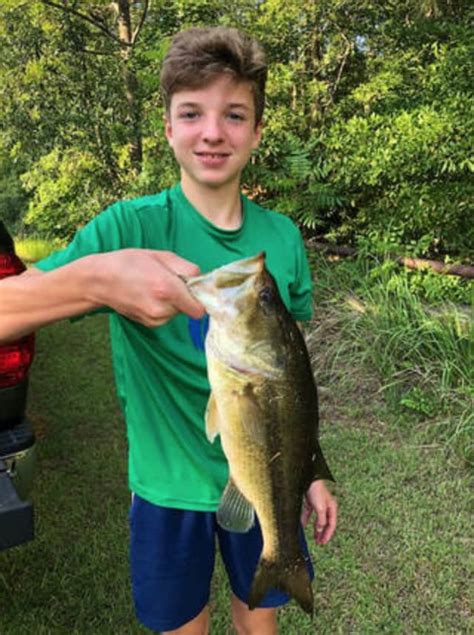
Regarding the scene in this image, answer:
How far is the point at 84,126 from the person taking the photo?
9.79m

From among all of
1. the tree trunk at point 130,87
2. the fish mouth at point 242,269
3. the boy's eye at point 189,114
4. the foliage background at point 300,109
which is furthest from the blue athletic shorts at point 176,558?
the tree trunk at point 130,87

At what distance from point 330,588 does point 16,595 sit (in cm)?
147

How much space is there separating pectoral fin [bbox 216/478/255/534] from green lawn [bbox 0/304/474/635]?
59.0 inches

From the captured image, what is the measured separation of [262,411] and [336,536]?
2437 mm

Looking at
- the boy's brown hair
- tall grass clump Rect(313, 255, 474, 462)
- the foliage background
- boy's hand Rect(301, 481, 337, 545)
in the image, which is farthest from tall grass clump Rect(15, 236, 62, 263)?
boy's hand Rect(301, 481, 337, 545)

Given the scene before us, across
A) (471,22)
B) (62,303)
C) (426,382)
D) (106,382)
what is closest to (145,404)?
(62,303)

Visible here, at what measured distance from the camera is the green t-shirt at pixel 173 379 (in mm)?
1739

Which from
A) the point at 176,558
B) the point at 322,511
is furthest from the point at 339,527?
the point at 176,558

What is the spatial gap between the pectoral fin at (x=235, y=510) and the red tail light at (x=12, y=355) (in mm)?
1306

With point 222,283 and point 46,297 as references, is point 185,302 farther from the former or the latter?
point 46,297

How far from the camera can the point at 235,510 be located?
157 cm

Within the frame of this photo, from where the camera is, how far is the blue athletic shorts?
6.08ft

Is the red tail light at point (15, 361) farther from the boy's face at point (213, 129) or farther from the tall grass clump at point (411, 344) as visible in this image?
the tall grass clump at point (411, 344)

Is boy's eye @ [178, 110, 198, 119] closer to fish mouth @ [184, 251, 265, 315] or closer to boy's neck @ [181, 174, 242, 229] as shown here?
boy's neck @ [181, 174, 242, 229]
